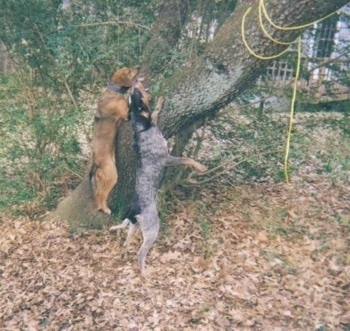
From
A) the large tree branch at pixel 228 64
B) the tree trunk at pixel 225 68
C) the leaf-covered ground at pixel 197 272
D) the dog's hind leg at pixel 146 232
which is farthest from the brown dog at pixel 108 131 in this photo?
the dog's hind leg at pixel 146 232

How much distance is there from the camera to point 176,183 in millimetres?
6594

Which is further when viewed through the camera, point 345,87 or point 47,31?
point 345,87

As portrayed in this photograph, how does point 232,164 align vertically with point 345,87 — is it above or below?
below

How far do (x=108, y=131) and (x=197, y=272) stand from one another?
5.99ft

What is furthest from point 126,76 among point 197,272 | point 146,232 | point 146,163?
point 197,272

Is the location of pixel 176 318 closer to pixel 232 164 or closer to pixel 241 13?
pixel 232 164

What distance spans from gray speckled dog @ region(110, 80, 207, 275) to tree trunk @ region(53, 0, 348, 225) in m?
0.62

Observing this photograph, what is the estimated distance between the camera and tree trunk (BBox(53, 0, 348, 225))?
4719 mm

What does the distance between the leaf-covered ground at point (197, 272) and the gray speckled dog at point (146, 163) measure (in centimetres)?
55

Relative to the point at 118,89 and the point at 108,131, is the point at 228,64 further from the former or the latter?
the point at 108,131

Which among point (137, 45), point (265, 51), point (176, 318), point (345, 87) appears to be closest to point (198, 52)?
point (137, 45)

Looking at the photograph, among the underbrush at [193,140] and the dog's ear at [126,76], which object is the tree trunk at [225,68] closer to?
the dog's ear at [126,76]

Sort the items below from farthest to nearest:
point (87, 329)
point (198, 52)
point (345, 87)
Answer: point (345, 87) < point (198, 52) < point (87, 329)

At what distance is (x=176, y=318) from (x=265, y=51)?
8.95 ft
